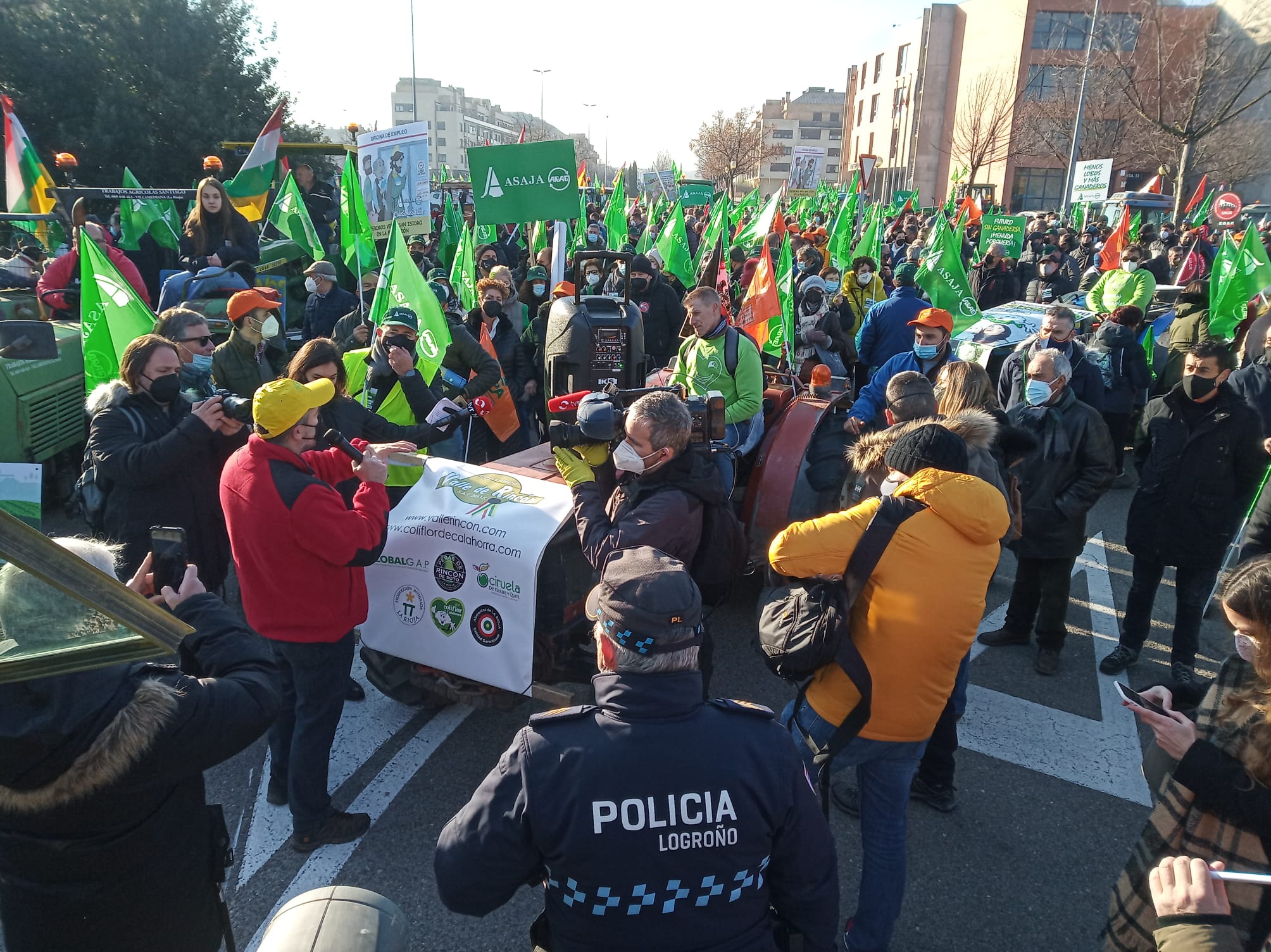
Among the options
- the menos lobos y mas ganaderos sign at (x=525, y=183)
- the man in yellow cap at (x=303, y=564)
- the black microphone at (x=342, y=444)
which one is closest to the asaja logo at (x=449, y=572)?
the man in yellow cap at (x=303, y=564)

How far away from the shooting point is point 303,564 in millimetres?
3047

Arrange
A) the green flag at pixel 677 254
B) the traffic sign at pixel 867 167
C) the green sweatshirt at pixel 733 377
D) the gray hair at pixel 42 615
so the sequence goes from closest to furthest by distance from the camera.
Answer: the gray hair at pixel 42 615 < the green sweatshirt at pixel 733 377 < the green flag at pixel 677 254 < the traffic sign at pixel 867 167

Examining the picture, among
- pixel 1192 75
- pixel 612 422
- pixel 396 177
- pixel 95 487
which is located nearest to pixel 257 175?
pixel 396 177

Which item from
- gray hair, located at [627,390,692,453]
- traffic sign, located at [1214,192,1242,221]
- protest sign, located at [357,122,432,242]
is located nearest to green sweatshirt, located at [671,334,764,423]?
gray hair, located at [627,390,692,453]

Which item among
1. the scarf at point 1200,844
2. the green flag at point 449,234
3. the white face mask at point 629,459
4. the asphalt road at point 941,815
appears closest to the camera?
the scarf at point 1200,844

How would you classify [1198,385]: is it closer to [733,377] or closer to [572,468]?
[733,377]

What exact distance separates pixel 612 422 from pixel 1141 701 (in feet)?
6.42

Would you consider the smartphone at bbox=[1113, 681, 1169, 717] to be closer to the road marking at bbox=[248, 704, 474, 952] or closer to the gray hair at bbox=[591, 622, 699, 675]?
the gray hair at bbox=[591, 622, 699, 675]

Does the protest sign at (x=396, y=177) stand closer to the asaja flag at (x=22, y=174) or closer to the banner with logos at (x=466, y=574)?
the asaja flag at (x=22, y=174)

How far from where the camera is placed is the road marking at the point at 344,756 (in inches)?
130

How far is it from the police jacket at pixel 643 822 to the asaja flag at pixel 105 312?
4.32 meters

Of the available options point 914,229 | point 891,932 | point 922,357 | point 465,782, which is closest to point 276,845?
point 465,782

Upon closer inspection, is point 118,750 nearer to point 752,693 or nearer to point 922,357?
point 752,693

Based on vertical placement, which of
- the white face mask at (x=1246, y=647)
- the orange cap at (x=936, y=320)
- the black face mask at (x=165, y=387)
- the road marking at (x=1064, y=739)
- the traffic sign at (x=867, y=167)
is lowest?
the road marking at (x=1064, y=739)
